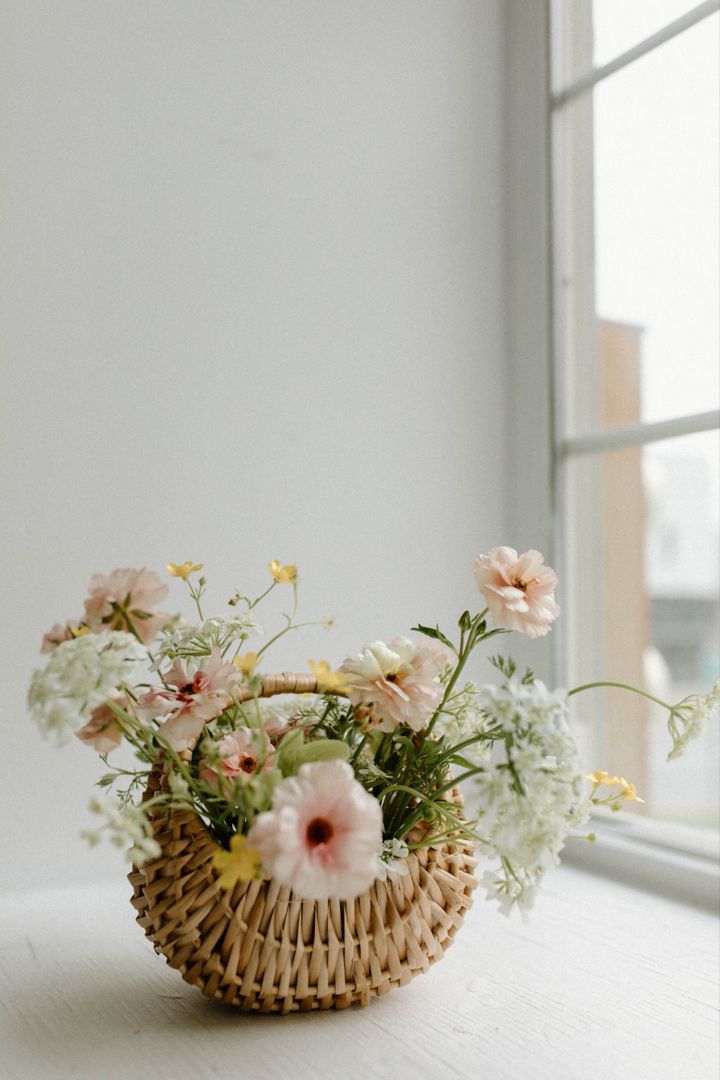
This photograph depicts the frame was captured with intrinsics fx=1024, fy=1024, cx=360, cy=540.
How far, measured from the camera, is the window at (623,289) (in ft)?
4.48

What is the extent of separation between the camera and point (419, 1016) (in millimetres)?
752

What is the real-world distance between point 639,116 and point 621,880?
1479mm

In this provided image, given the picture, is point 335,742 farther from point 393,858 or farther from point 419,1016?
point 419,1016

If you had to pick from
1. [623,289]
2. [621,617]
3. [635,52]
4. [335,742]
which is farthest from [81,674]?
[621,617]

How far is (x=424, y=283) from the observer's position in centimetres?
138

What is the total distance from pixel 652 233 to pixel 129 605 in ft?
5.75

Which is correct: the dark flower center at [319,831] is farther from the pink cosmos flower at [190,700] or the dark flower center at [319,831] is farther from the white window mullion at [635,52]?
the white window mullion at [635,52]

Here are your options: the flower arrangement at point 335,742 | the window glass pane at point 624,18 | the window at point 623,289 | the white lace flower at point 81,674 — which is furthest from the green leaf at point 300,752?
the window glass pane at point 624,18

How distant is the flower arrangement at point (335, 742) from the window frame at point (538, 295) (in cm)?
67

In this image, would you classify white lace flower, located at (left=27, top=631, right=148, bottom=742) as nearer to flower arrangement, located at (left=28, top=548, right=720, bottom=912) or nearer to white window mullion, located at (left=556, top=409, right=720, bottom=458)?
flower arrangement, located at (left=28, top=548, right=720, bottom=912)

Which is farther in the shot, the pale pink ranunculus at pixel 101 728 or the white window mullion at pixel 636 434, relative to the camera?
the white window mullion at pixel 636 434

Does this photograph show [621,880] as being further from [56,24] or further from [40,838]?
[56,24]

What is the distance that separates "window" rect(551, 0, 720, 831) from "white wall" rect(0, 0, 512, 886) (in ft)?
0.35

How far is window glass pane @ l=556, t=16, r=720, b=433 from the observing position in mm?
1468
